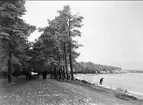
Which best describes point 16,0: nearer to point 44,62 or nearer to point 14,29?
point 14,29

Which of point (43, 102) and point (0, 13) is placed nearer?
point (43, 102)

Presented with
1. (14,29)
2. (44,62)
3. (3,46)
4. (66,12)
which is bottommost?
(44,62)

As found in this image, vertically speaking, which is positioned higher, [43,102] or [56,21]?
[56,21]

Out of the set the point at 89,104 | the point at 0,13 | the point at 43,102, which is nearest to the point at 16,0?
the point at 0,13

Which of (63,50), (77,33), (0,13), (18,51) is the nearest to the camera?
(0,13)

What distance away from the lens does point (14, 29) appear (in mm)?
13195

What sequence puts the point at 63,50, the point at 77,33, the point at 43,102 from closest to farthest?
the point at 43,102 → the point at 77,33 → the point at 63,50

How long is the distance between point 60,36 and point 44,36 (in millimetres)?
2767

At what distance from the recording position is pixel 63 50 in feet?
78.7

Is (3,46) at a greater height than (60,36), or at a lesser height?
lesser

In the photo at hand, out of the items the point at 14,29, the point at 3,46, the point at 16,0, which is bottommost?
the point at 3,46

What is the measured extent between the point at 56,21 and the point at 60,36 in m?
3.51

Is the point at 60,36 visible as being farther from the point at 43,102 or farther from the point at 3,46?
the point at 43,102

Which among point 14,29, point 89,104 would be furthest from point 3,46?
point 89,104
